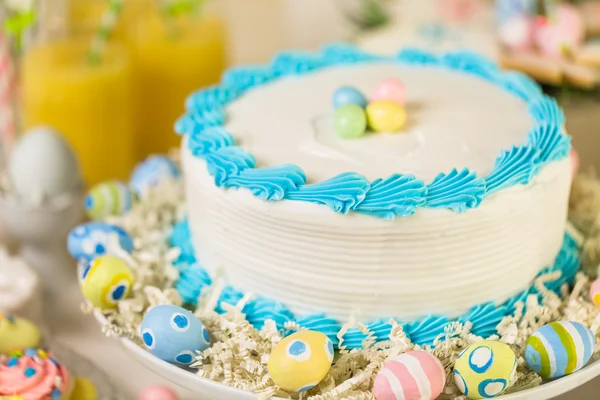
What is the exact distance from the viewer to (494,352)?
1078mm

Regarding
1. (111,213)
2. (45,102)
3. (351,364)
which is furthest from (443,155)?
(45,102)

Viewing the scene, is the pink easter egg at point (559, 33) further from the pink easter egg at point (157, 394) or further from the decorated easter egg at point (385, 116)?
the pink easter egg at point (157, 394)

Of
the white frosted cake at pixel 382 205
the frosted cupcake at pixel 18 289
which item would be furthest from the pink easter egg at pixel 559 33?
the frosted cupcake at pixel 18 289

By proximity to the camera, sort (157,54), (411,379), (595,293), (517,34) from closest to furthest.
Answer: (411,379), (595,293), (517,34), (157,54)

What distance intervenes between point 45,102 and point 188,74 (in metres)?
0.46

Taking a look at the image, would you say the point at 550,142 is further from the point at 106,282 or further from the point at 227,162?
the point at 106,282

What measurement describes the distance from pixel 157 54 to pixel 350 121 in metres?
1.19

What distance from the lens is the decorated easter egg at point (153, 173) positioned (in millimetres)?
1703

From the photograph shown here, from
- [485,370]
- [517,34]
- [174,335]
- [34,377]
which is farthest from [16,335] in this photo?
[517,34]

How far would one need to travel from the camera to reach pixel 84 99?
2.11 m

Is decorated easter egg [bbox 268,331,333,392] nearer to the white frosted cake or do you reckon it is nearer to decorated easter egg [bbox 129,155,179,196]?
the white frosted cake

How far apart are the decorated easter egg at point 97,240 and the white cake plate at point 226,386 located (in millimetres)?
286

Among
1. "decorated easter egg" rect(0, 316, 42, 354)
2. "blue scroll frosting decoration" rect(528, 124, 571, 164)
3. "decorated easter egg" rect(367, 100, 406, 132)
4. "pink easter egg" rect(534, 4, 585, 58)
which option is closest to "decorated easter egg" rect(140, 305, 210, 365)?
"decorated easter egg" rect(0, 316, 42, 354)

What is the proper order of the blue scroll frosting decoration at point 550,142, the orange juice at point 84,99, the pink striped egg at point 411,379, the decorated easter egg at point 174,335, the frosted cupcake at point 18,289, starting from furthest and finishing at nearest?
1. the orange juice at point 84,99
2. the frosted cupcake at point 18,289
3. the blue scroll frosting decoration at point 550,142
4. the decorated easter egg at point 174,335
5. the pink striped egg at point 411,379
